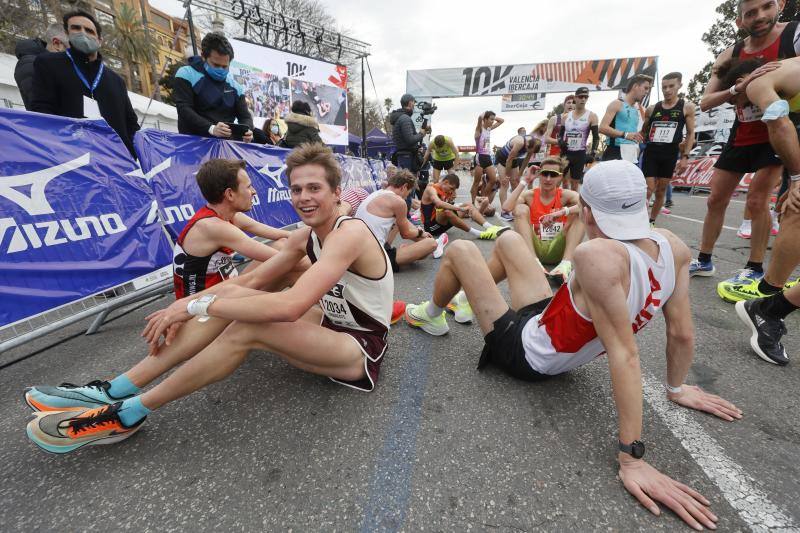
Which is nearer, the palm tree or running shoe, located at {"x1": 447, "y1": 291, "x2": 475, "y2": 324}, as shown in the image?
running shoe, located at {"x1": 447, "y1": 291, "x2": 475, "y2": 324}

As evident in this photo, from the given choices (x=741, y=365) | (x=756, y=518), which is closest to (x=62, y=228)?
(x=756, y=518)

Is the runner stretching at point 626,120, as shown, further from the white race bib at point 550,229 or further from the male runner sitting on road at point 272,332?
the male runner sitting on road at point 272,332

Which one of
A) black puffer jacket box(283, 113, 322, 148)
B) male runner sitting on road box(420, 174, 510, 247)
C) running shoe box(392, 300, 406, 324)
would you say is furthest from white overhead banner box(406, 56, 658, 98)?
running shoe box(392, 300, 406, 324)

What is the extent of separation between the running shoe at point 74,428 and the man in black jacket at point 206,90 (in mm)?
3252

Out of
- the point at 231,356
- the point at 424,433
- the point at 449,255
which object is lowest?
the point at 424,433

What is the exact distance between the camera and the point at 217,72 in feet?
12.7

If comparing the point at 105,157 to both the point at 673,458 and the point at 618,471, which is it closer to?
the point at 618,471

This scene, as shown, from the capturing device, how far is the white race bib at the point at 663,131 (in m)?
4.78

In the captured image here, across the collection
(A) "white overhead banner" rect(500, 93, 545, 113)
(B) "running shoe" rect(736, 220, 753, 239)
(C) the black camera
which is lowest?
(B) "running shoe" rect(736, 220, 753, 239)

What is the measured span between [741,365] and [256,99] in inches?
541

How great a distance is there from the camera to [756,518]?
3.56 feet

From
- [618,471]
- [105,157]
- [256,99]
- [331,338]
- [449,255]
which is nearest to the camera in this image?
[618,471]

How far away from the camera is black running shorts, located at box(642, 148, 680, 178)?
489 cm

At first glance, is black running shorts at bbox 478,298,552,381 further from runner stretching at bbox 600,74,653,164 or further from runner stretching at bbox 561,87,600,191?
runner stretching at bbox 561,87,600,191
